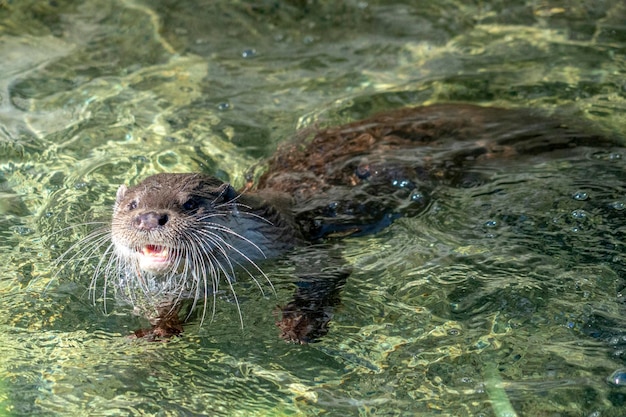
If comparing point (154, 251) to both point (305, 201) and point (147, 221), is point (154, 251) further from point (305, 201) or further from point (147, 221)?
point (305, 201)

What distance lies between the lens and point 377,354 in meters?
3.08

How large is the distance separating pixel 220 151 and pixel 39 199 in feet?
3.18

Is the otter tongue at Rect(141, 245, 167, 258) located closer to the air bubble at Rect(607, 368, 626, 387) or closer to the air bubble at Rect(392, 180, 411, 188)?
the air bubble at Rect(392, 180, 411, 188)

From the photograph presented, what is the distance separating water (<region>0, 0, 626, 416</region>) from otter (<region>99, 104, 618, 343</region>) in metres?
0.10

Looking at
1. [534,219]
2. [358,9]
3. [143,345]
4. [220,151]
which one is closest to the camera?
[143,345]

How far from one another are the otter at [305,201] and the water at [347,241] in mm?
101

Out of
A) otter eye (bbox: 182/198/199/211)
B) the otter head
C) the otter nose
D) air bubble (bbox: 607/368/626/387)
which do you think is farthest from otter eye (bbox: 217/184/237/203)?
air bubble (bbox: 607/368/626/387)

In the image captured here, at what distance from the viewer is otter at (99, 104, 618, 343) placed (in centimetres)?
327

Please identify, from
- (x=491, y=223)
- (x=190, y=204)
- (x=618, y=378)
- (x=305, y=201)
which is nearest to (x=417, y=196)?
(x=491, y=223)

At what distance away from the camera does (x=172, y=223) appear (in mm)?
3215

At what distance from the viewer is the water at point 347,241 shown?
2936mm

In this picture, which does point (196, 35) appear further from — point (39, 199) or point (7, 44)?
point (39, 199)

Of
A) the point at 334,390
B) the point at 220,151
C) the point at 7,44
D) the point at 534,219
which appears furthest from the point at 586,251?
the point at 7,44

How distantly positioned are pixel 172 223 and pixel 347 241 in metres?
0.91
